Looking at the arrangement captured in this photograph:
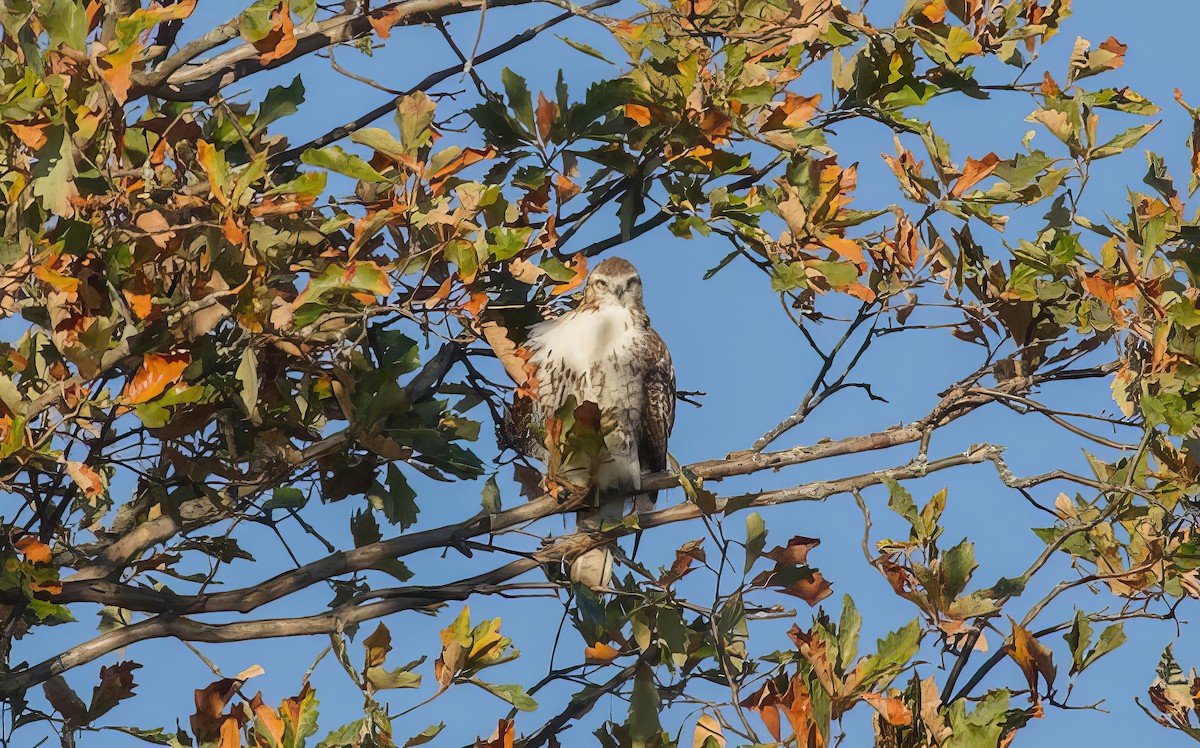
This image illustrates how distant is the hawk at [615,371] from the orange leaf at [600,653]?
156 centimetres

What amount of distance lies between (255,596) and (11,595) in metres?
0.64

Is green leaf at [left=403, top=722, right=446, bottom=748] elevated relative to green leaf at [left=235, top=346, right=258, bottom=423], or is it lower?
lower

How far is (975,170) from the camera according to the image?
3.79 metres

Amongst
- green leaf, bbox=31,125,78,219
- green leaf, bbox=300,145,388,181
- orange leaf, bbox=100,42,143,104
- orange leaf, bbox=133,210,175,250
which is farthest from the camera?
green leaf, bbox=300,145,388,181

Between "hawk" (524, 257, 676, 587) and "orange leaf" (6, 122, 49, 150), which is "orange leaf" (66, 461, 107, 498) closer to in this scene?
"orange leaf" (6, 122, 49, 150)

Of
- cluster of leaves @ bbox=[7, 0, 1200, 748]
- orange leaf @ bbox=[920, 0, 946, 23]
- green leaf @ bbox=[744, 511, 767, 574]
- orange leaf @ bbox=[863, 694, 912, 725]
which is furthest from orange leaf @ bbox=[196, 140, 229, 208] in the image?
orange leaf @ bbox=[920, 0, 946, 23]

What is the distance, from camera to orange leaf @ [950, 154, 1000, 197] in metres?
3.78

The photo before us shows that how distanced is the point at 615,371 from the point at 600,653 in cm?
188

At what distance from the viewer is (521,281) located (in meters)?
3.95

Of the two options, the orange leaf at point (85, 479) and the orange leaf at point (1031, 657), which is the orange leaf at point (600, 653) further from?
the orange leaf at point (85, 479)

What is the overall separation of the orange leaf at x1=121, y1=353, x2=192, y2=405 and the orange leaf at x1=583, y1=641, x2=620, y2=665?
1334 millimetres

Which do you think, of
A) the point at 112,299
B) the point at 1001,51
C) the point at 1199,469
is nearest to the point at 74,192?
the point at 112,299

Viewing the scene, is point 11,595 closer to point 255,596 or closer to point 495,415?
point 255,596

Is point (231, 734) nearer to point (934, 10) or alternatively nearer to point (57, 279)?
point (57, 279)
